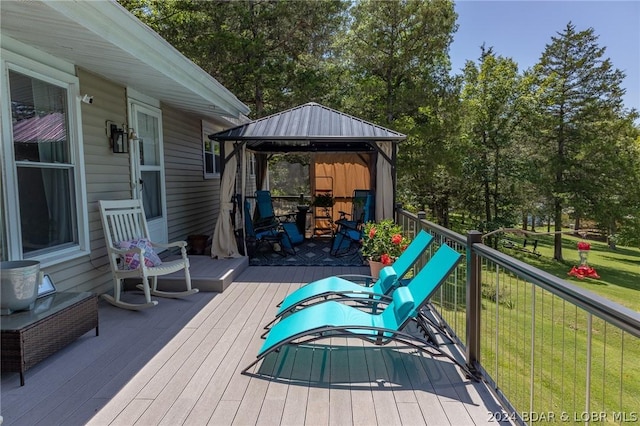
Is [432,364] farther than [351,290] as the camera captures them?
No

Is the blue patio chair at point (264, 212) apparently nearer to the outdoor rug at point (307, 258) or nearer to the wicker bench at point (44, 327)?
the outdoor rug at point (307, 258)

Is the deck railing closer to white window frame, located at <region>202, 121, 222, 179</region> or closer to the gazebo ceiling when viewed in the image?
the gazebo ceiling

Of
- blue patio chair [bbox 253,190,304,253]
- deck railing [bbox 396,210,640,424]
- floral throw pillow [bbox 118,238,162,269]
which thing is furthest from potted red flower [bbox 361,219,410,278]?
floral throw pillow [bbox 118,238,162,269]

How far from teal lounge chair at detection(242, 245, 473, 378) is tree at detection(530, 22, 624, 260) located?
16.9 m

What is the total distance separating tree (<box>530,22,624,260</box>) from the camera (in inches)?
702

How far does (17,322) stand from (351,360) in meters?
2.29

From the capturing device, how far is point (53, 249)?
379cm

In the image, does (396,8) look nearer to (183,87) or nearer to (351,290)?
(183,87)

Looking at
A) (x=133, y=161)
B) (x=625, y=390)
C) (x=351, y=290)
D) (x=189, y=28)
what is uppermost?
(x=189, y=28)

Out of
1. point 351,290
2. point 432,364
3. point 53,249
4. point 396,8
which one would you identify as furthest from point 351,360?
point 396,8

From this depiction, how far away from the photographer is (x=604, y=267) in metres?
19.8

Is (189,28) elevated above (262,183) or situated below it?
above

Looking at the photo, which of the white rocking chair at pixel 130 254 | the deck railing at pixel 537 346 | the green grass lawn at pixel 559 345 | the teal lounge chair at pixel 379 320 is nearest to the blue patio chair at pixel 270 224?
the deck railing at pixel 537 346

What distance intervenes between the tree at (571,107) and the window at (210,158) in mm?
14208
